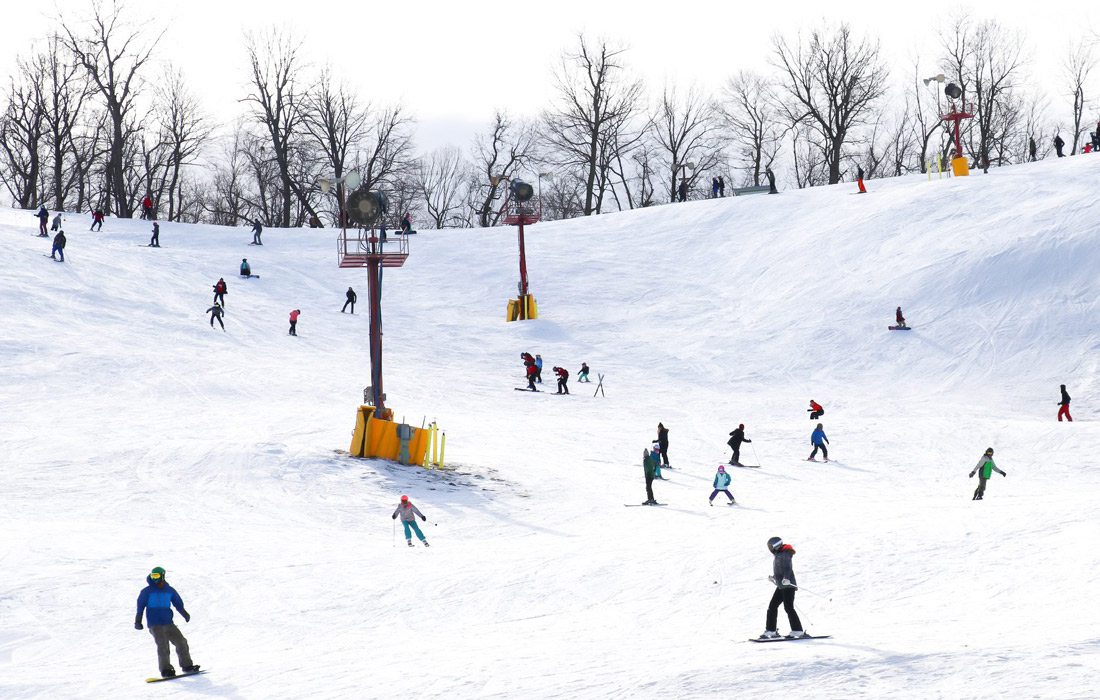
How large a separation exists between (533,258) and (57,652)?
36436 mm

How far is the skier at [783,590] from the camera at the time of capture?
421 inches

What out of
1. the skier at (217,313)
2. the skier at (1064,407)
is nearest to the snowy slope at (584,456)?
the skier at (217,313)

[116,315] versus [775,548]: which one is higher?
[116,315]

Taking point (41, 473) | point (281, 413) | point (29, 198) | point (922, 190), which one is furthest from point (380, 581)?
point (29, 198)

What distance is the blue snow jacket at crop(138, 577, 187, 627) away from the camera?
10383 millimetres

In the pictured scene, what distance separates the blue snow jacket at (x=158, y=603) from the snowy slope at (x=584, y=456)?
69 centimetres

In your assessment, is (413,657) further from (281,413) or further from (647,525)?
(281,413)

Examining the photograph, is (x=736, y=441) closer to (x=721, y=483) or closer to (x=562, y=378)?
(x=721, y=483)

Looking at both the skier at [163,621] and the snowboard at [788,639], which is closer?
the skier at [163,621]

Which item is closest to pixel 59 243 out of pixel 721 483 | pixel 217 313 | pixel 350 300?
pixel 217 313

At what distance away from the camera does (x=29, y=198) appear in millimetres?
59094

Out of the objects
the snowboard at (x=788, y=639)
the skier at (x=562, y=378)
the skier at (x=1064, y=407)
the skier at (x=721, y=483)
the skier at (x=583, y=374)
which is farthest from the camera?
the skier at (x=583, y=374)

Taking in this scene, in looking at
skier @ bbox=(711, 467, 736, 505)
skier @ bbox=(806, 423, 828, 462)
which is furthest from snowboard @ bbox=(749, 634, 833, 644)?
skier @ bbox=(806, 423, 828, 462)

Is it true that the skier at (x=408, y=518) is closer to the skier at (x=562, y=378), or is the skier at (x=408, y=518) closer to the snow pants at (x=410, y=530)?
the snow pants at (x=410, y=530)
